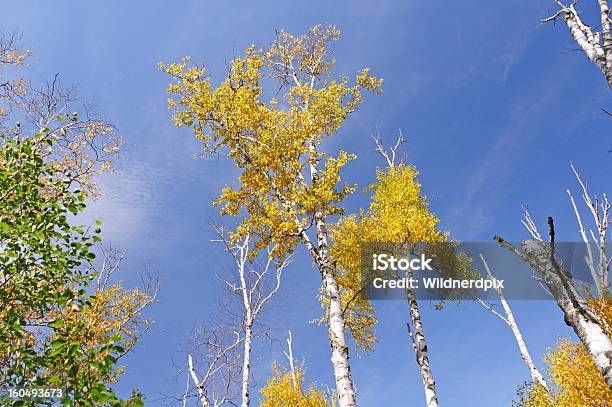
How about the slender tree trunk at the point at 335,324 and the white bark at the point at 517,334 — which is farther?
the white bark at the point at 517,334

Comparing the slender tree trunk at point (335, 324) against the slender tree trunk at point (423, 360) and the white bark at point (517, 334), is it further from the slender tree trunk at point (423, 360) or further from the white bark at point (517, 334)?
the white bark at point (517, 334)

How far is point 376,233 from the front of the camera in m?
16.7

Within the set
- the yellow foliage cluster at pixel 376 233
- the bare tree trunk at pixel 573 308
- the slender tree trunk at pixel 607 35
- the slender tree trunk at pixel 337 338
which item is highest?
the yellow foliage cluster at pixel 376 233

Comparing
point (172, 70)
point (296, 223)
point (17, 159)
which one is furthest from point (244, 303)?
point (17, 159)

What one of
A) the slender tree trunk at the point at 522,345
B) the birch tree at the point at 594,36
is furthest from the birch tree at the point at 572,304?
the slender tree trunk at the point at 522,345

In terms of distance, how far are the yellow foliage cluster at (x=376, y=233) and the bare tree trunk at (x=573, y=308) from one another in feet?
35.8

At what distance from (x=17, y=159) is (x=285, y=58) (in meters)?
12.5

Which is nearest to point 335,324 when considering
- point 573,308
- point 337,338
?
point 337,338

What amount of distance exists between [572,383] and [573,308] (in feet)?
55.6

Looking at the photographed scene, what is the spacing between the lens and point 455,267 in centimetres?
1766

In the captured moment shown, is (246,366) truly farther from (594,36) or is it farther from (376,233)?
(594,36)

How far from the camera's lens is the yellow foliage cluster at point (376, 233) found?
53.4 feet

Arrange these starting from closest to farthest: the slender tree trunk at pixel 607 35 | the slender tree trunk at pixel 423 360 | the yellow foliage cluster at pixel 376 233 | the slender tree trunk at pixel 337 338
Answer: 1. the slender tree trunk at pixel 607 35
2. the slender tree trunk at pixel 337 338
3. the slender tree trunk at pixel 423 360
4. the yellow foliage cluster at pixel 376 233

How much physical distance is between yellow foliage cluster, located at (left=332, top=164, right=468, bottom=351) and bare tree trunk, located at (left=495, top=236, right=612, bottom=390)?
10902mm
